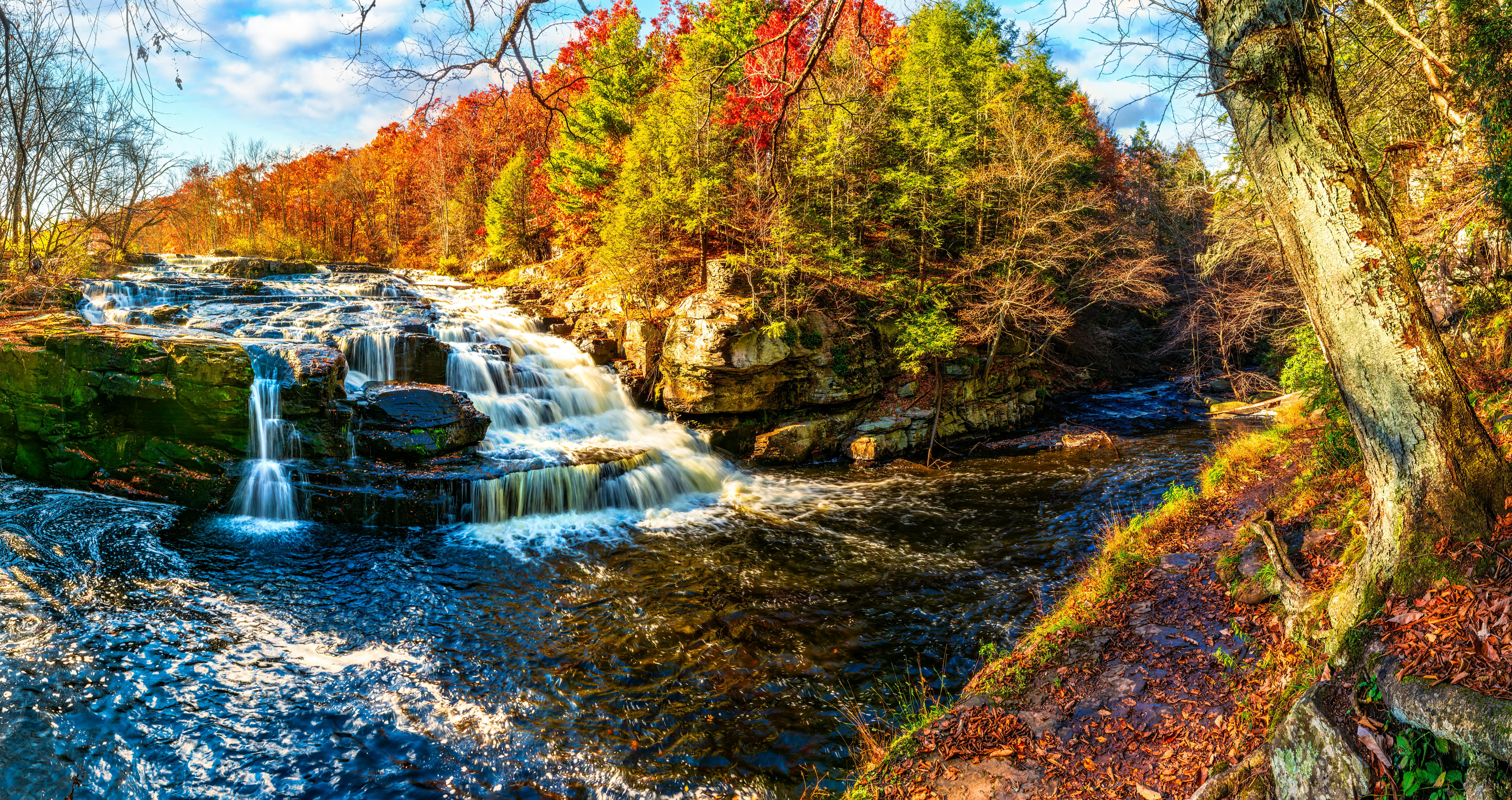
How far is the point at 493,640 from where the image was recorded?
7.26 meters

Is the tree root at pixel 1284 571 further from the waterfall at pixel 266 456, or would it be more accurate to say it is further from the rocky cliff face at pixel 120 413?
the rocky cliff face at pixel 120 413

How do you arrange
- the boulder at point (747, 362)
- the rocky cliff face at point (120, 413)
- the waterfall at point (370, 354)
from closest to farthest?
the rocky cliff face at point (120, 413) < the waterfall at point (370, 354) < the boulder at point (747, 362)

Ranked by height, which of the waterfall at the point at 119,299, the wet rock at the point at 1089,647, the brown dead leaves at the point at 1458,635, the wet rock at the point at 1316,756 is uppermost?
the waterfall at the point at 119,299

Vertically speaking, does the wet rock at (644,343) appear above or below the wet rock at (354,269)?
below

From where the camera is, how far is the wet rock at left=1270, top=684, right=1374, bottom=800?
9.39ft

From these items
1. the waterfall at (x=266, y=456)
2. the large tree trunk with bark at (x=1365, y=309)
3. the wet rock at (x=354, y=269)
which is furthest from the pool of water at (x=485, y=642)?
the wet rock at (x=354, y=269)

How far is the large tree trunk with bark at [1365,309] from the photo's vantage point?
337cm

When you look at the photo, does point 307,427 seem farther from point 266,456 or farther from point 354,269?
point 354,269

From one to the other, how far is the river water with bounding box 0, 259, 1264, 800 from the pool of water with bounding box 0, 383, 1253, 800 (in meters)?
0.03

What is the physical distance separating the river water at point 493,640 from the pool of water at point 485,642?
32 mm

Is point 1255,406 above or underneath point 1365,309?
underneath

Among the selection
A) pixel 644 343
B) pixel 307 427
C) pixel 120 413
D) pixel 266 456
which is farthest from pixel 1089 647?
pixel 120 413

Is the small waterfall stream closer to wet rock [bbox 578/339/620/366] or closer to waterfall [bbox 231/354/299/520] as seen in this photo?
waterfall [bbox 231/354/299/520]

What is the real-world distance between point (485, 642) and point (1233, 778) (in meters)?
6.86
